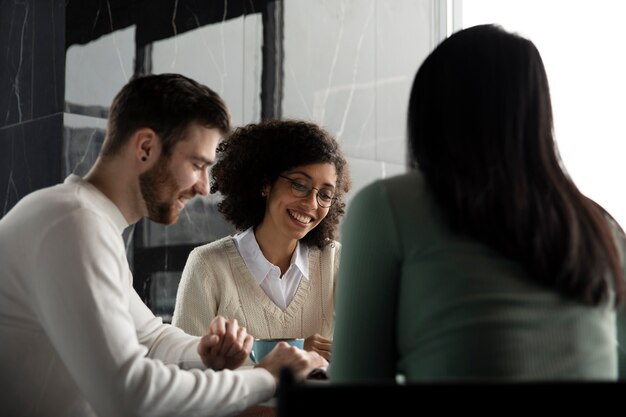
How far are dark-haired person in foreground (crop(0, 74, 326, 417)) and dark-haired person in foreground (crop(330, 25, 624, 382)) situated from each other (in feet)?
1.21

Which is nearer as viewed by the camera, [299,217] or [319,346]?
[319,346]

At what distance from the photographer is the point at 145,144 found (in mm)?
1759

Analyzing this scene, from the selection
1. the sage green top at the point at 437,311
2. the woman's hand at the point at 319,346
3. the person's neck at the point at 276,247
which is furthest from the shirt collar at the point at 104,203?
the person's neck at the point at 276,247

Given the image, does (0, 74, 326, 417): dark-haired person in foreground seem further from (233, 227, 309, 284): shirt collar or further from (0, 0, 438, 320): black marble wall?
(0, 0, 438, 320): black marble wall

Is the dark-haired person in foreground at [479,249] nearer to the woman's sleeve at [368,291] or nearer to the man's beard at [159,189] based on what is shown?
the woman's sleeve at [368,291]

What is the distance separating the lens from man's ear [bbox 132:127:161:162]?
175 centimetres

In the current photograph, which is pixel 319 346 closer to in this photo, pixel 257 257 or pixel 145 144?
pixel 257 257

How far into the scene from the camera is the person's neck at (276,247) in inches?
114

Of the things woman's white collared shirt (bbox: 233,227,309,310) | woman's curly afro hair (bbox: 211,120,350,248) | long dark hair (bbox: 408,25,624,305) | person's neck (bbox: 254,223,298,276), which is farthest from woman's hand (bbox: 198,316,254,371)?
woman's curly afro hair (bbox: 211,120,350,248)

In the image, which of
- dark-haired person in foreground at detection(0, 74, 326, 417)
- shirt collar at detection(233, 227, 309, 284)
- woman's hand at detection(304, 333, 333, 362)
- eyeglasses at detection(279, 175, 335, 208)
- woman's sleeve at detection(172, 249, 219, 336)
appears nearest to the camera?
dark-haired person in foreground at detection(0, 74, 326, 417)

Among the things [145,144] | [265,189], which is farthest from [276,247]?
[145,144]

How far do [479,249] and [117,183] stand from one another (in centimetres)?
81

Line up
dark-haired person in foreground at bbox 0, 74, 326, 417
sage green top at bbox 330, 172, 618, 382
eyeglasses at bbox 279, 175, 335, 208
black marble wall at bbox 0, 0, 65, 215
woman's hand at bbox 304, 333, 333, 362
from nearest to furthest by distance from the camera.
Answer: sage green top at bbox 330, 172, 618, 382 < dark-haired person in foreground at bbox 0, 74, 326, 417 < woman's hand at bbox 304, 333, 333, 362 < eyeglasses at bbox 279, 175, 335, 208 < black marble wall at bbox 0, 0, 65, 215

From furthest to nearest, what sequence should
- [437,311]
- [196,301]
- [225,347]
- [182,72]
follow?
1. [182,72]
2. [196,301]
3. [225,347]
4. [437,311]
